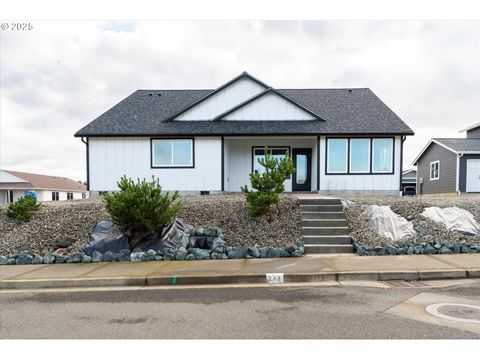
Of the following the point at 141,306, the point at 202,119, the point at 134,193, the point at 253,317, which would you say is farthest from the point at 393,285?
the point at 202,119

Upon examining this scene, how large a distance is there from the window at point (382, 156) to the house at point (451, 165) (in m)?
8.75

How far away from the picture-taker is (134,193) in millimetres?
7555

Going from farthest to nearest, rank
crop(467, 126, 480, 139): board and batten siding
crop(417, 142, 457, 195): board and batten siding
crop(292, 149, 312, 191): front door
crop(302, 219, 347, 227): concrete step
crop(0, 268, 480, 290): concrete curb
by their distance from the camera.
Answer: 1. crop(467, 126, 480, 139): board and batten siding
2. crop(417, 142, 457, 195): board and batten siding
3. crop(292, 149, 312, 191): front door
4. crop(302, 219, 347, 227): concrete step
5. crop(0, 268, 480, 290): concrete curb

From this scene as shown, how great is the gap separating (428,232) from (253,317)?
6104 mm

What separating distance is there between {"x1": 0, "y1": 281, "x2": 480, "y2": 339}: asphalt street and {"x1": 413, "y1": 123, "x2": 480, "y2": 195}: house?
1815cm

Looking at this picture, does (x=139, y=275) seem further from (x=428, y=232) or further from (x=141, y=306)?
(x=428, y=232)

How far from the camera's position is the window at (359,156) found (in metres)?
14.2

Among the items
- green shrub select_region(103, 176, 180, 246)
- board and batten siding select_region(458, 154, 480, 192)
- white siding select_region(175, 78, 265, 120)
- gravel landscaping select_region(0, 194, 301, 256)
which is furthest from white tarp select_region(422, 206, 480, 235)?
board and batten siding select_region(458, 154, 480, 192)

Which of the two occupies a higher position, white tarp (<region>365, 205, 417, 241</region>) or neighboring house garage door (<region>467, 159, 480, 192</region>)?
neighboring house garage door (<region>467, 159, 480, 192</region>)

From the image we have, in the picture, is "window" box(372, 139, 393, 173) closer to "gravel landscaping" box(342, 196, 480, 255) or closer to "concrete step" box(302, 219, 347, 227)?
"gravel landscaping" box(342, 196, 480, 255)

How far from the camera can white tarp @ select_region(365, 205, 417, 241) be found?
794 centimetres

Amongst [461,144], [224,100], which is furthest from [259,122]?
[461,144]

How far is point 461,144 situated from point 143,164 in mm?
21336

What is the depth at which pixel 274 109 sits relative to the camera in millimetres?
14898
